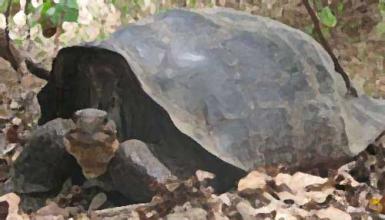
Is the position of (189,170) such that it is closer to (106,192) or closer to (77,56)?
(106,192)

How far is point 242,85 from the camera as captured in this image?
129 inches

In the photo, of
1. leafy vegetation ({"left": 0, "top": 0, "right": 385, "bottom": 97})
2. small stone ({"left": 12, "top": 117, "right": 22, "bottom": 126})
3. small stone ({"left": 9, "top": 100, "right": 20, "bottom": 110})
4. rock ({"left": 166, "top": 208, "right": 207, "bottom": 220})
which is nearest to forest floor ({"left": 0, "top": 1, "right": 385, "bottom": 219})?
rock ({"left": 166, "top": 208, "right": 207, "bottom": 220})

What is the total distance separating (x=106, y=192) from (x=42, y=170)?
0.27m

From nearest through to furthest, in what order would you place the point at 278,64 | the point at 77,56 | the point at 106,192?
the point at 106,192
the point at 77,56
the point at 278,64

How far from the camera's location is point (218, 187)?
3.10 metres

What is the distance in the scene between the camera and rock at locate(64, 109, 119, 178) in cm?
283

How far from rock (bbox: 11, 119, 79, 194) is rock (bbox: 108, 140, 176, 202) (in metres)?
0.22

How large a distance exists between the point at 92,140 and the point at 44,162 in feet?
1.04

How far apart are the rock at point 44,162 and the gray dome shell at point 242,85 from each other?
0.40 metres

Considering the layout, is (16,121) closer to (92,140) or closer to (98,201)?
(98,201)

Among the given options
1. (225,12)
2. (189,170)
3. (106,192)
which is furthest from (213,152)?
(225,12)

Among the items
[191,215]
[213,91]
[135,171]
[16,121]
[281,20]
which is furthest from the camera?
[281,20]

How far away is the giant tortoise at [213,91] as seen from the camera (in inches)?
120

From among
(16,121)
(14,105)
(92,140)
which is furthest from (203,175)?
(14,105)
